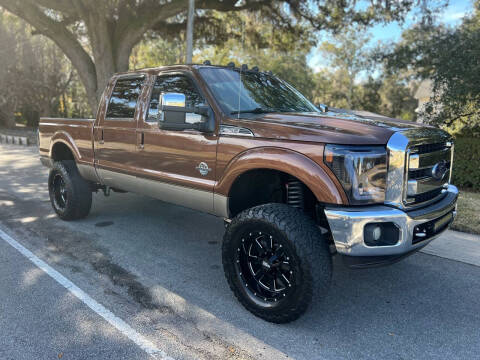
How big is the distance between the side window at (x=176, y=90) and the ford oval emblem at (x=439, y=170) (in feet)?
6.78

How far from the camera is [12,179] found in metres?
9.00

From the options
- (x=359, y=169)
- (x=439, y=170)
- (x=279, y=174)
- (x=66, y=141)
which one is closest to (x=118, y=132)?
(x=66, y=141)

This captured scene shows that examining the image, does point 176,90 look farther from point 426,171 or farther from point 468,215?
point 468,215

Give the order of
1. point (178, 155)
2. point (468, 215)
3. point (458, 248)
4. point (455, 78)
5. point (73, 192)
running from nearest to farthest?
point (178, 155)
point (458, 248)
point (73, 192)
point (468, 215)
point (455, 78)

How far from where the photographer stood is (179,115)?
3496mm

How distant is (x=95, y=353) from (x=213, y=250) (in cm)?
217

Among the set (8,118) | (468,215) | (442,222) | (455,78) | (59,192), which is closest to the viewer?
(442,222)

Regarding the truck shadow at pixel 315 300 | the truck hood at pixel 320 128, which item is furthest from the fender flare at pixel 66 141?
the truck hood at pixel 320 128

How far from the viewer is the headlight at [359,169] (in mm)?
2811

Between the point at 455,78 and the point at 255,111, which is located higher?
the point at 455,78

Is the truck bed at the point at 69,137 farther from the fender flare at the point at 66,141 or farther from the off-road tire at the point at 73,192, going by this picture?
the off-road tire at the point at 73,192

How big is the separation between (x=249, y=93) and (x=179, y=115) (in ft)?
2.83

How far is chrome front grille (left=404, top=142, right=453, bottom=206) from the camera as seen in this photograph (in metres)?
2.96

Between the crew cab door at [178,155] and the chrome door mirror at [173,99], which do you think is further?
the crew cab door at [178,155]
